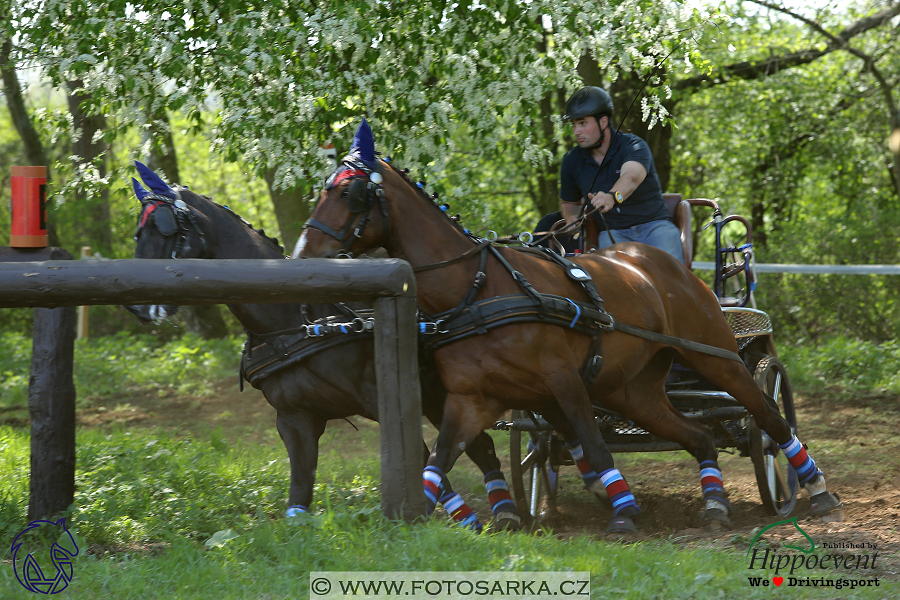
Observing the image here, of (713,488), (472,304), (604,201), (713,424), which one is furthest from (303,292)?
(713,424)

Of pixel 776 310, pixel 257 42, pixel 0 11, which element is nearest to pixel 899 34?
pixel 776 310

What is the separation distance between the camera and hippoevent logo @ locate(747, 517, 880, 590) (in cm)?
292

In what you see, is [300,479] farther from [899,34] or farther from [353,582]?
[899,34]

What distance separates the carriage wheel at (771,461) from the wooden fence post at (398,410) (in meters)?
2.33

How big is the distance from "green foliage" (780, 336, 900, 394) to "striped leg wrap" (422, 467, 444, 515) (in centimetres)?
599

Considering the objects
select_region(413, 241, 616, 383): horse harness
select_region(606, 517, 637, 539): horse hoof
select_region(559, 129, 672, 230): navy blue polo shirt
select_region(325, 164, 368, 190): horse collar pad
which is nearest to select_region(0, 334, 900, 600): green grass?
select_region(606, 517, 637, 539): horse hoof

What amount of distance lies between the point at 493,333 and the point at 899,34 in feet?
34.3

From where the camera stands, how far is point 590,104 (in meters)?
4.85

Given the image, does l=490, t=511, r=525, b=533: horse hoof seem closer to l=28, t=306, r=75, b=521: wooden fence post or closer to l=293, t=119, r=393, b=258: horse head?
l=293, t=119, r=393, b=258: horse head

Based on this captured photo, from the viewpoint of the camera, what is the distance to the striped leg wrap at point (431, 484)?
11.2ft

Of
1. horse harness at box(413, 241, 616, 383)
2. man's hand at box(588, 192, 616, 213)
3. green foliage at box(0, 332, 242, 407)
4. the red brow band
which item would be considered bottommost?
green foliage at box(0, 332, 242, 407)

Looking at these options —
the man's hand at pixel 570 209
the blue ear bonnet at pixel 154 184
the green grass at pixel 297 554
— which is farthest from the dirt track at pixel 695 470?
the blue ear bonnet at pixel 154 184

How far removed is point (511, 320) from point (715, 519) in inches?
65.9

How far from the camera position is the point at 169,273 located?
3.20m
